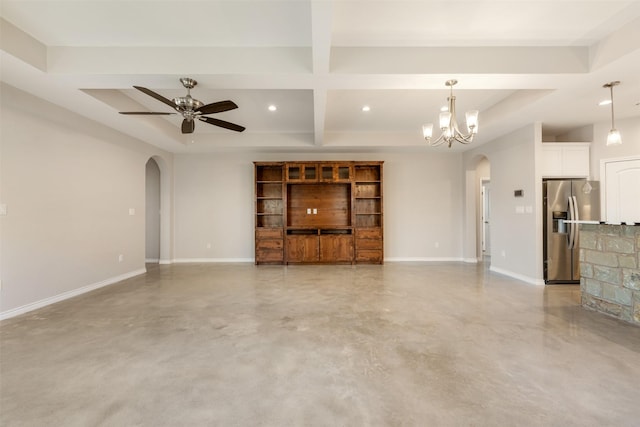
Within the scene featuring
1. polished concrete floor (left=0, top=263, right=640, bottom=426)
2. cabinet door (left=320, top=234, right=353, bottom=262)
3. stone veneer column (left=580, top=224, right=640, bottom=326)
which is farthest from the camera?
cabinet door (left=320, top=234, right=353, bottom=262)

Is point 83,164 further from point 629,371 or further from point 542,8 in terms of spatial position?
point 629,371

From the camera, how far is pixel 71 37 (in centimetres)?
279

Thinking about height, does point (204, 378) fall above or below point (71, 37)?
below

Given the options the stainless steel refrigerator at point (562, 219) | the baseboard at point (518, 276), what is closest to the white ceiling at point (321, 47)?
the stainless steel refrigerator at point (562, 219)

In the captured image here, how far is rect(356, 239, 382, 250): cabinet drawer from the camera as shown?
248 inches

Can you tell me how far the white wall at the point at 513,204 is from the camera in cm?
456

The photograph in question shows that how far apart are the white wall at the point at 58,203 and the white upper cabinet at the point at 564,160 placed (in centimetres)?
738

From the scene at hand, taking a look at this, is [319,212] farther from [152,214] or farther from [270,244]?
[152,214]

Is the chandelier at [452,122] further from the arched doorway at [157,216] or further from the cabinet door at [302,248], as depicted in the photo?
the arched doorway at [157,216]

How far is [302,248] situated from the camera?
20.6ft

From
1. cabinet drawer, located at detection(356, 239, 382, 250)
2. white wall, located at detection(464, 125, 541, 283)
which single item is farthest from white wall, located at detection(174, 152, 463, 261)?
white wall, located at detection(464, 125, 541, 283)

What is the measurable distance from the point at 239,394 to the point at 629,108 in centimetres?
624

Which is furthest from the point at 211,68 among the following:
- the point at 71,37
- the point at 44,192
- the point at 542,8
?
the point at 542,8

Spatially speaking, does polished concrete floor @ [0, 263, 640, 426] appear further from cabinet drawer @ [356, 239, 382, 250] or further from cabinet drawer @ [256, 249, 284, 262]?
cabinet drawer @ [356, 239, 382, 250]
